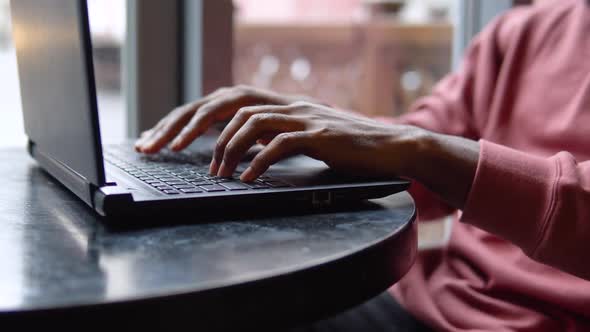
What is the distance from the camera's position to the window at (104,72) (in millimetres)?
1329

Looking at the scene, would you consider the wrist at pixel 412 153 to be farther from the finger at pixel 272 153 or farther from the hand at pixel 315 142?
the finger at pixel 272 153

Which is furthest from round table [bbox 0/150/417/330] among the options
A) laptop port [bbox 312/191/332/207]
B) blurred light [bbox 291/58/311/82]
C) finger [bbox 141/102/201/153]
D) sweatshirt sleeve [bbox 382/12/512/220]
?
blurred light [bbox 291/58/311/82]

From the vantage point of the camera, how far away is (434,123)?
1153 mm

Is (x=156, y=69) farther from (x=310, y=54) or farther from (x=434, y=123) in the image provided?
(x=310, y=54)

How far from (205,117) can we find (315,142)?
0.78ft

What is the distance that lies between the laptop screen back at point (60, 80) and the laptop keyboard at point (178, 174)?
77mm

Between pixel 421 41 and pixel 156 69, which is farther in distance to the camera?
pixel 421 41

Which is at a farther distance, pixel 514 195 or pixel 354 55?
pixel 354 55

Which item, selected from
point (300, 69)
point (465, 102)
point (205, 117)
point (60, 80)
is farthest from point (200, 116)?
point (300, 69)

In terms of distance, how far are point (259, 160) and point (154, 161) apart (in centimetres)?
21

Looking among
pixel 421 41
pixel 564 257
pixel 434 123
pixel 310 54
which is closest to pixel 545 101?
pixel 434 123

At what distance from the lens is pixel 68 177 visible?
2.24ft

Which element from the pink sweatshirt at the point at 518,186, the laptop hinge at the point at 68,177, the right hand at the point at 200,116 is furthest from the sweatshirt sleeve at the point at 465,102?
the laptop hinge at the point at 68,177

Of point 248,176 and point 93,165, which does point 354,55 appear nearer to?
point 248,176
